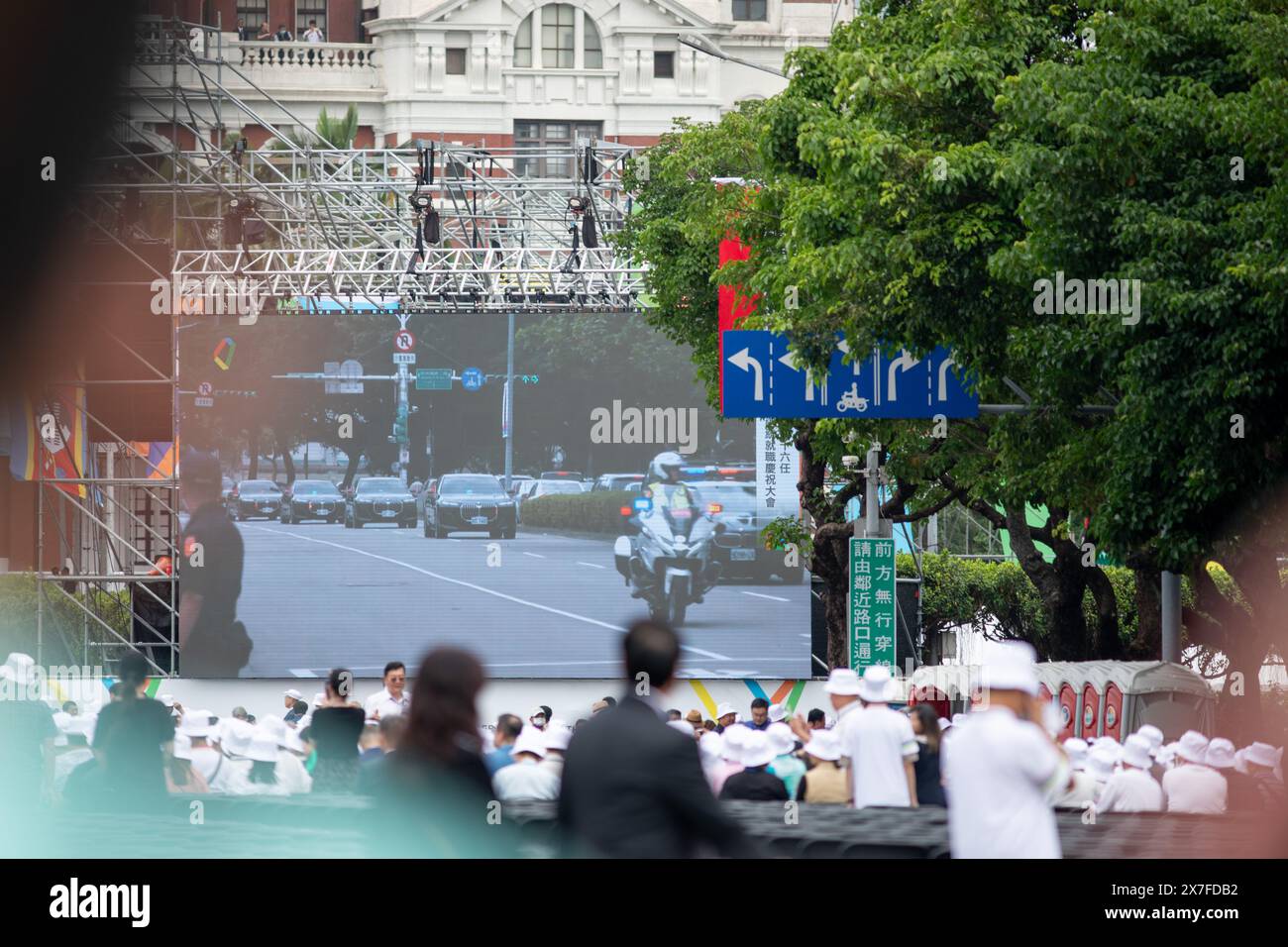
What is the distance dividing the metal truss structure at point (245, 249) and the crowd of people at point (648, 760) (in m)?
11.5

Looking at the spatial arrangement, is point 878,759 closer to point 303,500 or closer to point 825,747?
point 825,747

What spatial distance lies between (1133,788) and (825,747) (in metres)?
2.59

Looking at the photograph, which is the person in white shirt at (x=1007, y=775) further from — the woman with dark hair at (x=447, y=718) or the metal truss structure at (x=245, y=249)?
the metal truss structure at (x=245, y=249)

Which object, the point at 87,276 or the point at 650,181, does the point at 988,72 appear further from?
the point at 87,276

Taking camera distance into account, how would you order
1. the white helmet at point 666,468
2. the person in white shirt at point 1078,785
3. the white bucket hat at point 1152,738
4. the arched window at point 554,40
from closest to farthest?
the person in white shirt at point 1078,785 < the white bucket hat at point 1152,738 < the white helmet at point 666,468 < the arched window at point 554,40

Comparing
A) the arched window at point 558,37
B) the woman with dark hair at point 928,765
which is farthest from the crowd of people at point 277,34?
the woman with dark hair at point 928,765

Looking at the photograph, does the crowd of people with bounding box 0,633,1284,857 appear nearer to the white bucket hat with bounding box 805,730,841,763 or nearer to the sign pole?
the white bucket hat with bounding box 805,730,841,763

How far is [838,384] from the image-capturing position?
18.9 meters

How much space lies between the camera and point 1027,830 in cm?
612

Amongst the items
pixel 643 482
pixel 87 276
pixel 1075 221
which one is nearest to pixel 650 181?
pixel 643 482

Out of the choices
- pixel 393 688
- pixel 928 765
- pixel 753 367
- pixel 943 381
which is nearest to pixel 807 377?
pixel 753 367

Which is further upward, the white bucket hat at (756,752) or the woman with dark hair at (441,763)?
the woman with dark hair at (441,763)

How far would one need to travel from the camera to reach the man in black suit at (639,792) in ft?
19.1

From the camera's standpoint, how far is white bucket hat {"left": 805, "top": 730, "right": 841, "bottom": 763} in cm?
1029
